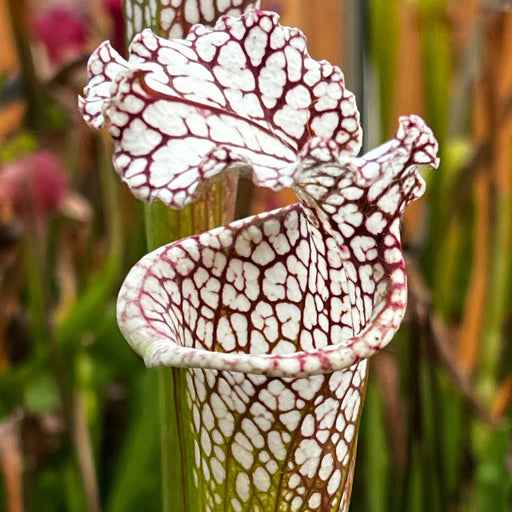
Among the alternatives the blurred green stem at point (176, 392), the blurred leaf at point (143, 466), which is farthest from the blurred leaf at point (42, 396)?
the blurred green stem at point (176, 392)

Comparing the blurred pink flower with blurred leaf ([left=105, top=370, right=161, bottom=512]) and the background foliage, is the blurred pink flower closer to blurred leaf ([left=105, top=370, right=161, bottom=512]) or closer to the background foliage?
the background foliage

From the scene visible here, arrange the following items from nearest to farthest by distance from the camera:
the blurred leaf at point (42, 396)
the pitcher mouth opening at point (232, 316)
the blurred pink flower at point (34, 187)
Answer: the pitcher mouth opening at point (232, 316)
the blurred pink flower at point (34, 187)
the blurred leaf at point (42, 396)

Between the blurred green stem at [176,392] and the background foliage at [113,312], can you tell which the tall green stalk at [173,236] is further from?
the background foliage at [113,312]

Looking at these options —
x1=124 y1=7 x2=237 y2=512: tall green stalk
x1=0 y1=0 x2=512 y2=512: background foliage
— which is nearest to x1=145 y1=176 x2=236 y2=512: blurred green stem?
x1=124 y1=7 x2=237 y2=512: tall green stalk

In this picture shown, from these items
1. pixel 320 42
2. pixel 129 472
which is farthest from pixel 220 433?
pixel 320 42

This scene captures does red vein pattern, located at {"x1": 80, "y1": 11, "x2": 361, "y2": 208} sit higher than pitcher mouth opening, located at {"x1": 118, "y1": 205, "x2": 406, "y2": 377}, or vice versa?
red vein pattern, located at {"x1": 80, "y1": 11, "x2": 361, "y2": 208}

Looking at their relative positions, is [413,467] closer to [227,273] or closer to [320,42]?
[227,273]

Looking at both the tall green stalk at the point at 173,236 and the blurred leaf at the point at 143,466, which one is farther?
the blurred leaf at the point at 143,466
